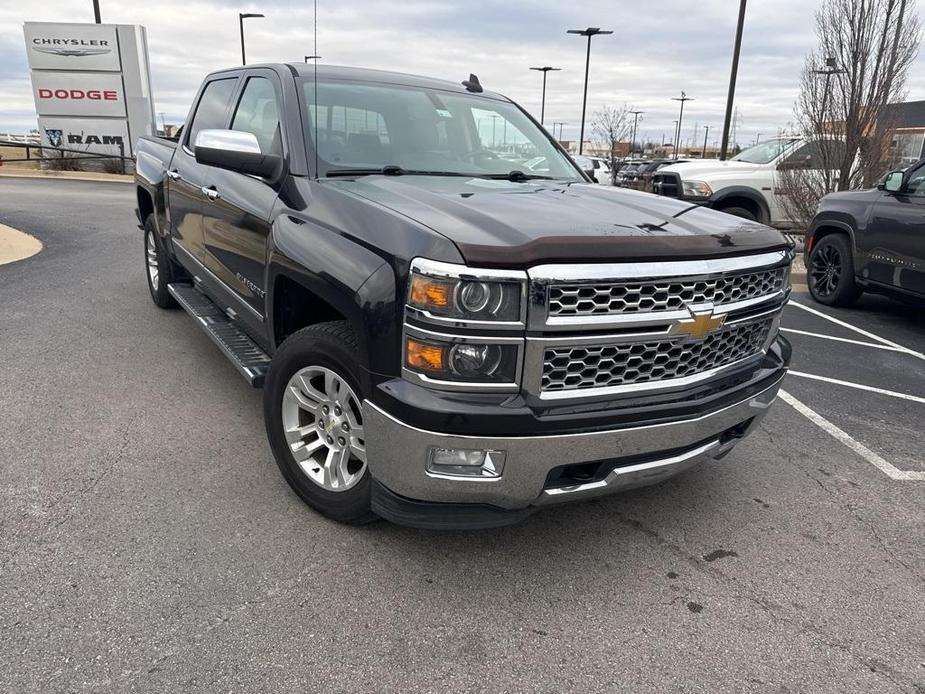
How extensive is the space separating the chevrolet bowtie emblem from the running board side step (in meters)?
1.92

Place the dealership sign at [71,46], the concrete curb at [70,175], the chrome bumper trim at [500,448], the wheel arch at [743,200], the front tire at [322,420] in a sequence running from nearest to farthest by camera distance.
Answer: the chrome bumper trim at [500,448] → the front tire at [322,420] → the wheel arch at [743,200] → the concrete curb at [70,175] → the dealership sign at [71,46]

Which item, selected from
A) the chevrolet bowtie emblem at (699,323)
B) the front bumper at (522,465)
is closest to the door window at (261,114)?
the front bumper at (522,465)

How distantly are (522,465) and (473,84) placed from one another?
3.18 m

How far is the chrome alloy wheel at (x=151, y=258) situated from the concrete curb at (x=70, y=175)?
59.8 feet

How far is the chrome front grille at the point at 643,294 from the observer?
7.78 feet

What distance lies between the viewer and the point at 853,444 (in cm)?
425

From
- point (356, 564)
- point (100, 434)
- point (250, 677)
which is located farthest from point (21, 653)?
point (100, 434)

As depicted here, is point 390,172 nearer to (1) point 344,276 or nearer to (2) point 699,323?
(1) point 344,276

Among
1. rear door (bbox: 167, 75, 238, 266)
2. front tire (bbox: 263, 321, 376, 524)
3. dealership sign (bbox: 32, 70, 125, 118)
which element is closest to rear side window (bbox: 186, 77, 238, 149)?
rear door (bbox: 167, 75, 238, 266)

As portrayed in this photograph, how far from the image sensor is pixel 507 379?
7.88ft

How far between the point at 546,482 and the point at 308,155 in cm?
194

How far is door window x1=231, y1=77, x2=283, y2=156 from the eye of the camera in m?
3.69

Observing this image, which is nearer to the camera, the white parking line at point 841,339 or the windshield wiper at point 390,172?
the windshield wiper at point 390,172

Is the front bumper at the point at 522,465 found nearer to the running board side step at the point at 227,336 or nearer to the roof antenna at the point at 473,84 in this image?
the running board side step at the point at 227,336
